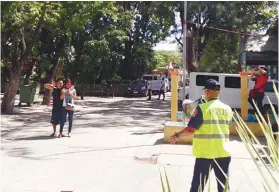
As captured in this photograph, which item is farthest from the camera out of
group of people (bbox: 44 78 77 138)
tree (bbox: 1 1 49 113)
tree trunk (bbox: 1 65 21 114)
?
tree trunk (bbox: 1 65 21 114)

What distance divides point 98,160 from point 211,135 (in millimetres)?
3801

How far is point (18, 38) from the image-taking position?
1619 centimetres

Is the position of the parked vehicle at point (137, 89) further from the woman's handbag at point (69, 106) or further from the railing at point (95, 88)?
the woman's handbag at point (69, 106)

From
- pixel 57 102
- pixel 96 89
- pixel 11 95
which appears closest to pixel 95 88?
pixel 96 89

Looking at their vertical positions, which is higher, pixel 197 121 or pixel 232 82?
pixel 232 82

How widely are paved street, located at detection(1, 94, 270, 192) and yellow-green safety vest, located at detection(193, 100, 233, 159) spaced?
46cm

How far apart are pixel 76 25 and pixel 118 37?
1136 centimetres

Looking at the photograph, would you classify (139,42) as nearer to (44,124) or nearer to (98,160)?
(44,124)

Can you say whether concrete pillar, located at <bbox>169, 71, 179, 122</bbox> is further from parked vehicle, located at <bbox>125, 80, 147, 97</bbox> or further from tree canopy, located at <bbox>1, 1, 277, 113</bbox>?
parked vehicle, located at <bbox>125, 80, 147, 97</bbox>

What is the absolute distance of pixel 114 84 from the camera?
3173 cm

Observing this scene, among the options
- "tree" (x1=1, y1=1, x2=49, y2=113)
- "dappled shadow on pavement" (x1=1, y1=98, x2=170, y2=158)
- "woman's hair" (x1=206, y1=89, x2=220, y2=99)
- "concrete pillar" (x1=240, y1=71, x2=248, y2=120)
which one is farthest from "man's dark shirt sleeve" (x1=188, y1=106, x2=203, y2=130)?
"tree" (x1=1, y1=1, x2=49, y2=113)

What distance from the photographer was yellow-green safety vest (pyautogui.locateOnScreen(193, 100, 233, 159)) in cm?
436

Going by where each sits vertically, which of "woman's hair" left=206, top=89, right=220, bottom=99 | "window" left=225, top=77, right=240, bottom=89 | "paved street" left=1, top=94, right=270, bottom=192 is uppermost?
"window" left=225, top=77, right=240, bottom=89

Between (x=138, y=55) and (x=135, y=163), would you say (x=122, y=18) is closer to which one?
(x=138, y=55)
